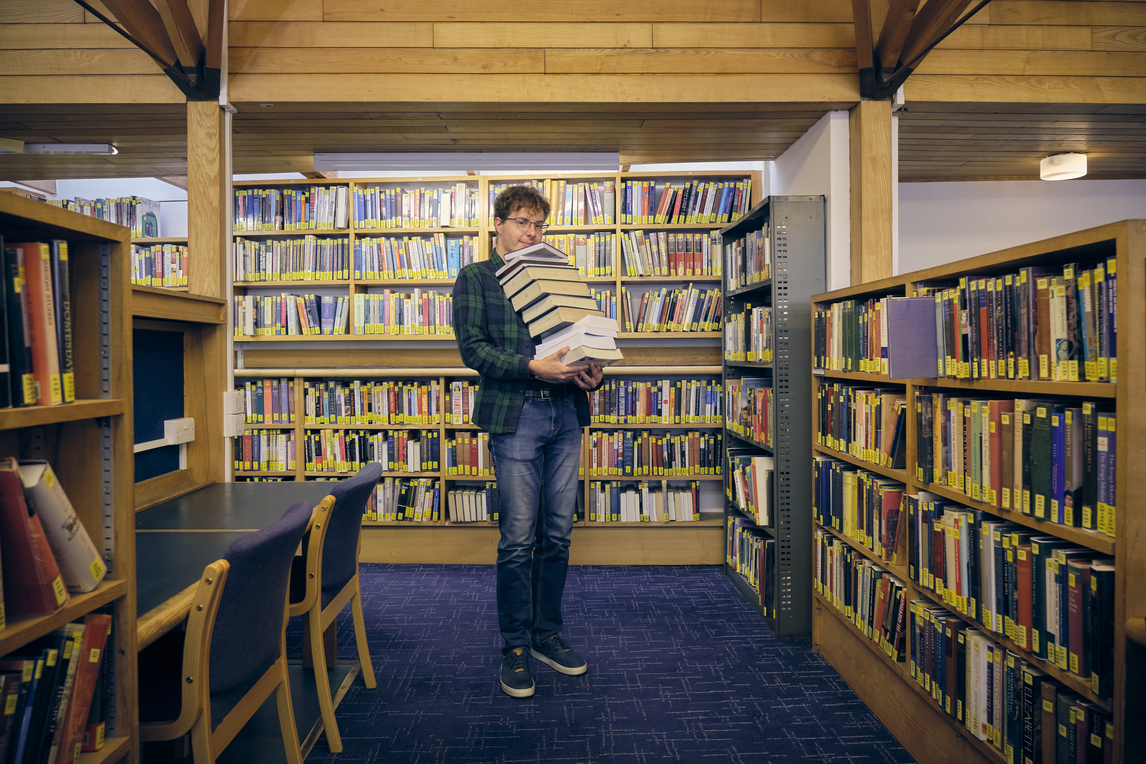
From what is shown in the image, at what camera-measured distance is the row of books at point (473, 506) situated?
11.8 feet

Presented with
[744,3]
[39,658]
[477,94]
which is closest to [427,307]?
[477,94]

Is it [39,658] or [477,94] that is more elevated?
[477,94]

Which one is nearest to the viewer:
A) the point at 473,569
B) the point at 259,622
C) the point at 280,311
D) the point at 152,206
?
the point at 259,622

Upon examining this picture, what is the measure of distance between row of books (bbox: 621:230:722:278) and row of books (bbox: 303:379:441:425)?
57.2 inches

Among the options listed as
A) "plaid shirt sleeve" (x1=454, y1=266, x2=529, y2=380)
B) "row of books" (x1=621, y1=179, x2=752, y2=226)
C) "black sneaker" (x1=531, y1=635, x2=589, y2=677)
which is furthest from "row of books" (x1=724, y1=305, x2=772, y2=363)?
"black sneaker" (x1=531, y1=635, x2=589, y2=677)

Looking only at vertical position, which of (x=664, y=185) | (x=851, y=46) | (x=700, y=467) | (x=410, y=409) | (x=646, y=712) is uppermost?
(x=851, y=46)

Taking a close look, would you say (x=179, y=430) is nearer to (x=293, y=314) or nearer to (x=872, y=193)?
(x=293, y=314)

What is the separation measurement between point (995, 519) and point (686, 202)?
258 centimetres

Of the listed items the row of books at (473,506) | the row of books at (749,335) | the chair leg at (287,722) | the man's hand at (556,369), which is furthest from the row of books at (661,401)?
Answer: the chair leg at (287,722)

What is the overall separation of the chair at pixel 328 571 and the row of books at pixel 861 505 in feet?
5.52

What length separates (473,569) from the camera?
3568 mm

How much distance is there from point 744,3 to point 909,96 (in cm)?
84

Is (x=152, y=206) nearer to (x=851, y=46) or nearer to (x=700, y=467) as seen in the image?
(x=700, y=467)

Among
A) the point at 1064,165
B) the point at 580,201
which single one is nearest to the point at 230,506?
the point at 580,201
